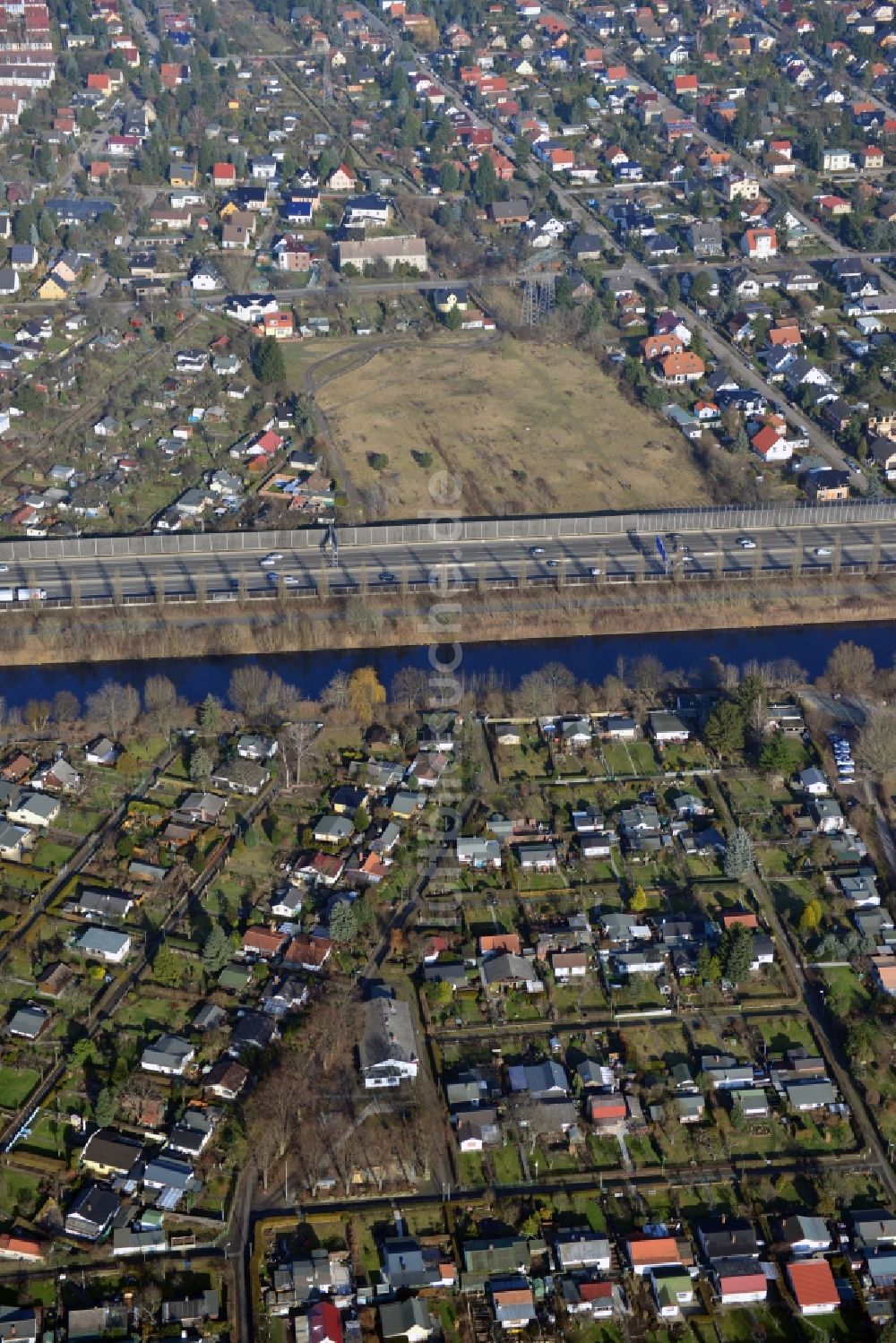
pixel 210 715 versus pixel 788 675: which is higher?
pixel 210 715

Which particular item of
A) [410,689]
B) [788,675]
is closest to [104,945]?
[410,689]

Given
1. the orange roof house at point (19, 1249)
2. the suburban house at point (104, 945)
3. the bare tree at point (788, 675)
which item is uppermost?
the orange roof house at point (19, 1249)

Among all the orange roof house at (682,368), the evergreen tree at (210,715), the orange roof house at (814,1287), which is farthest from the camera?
the orange roof house at (682,368)

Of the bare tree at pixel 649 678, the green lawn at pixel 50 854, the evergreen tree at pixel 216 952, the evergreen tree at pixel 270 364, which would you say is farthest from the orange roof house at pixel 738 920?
the evergreen tree at pixel 270 364

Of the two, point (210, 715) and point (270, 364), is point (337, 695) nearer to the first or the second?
point (210, 715)

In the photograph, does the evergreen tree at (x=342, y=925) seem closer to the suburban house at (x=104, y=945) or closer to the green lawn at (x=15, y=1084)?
the suburban house at (x=104, y=945)

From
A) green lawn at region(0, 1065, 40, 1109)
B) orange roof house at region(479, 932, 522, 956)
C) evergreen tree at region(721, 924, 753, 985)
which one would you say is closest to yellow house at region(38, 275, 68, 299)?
orange roof house at region(479, 932, 522, 956)
